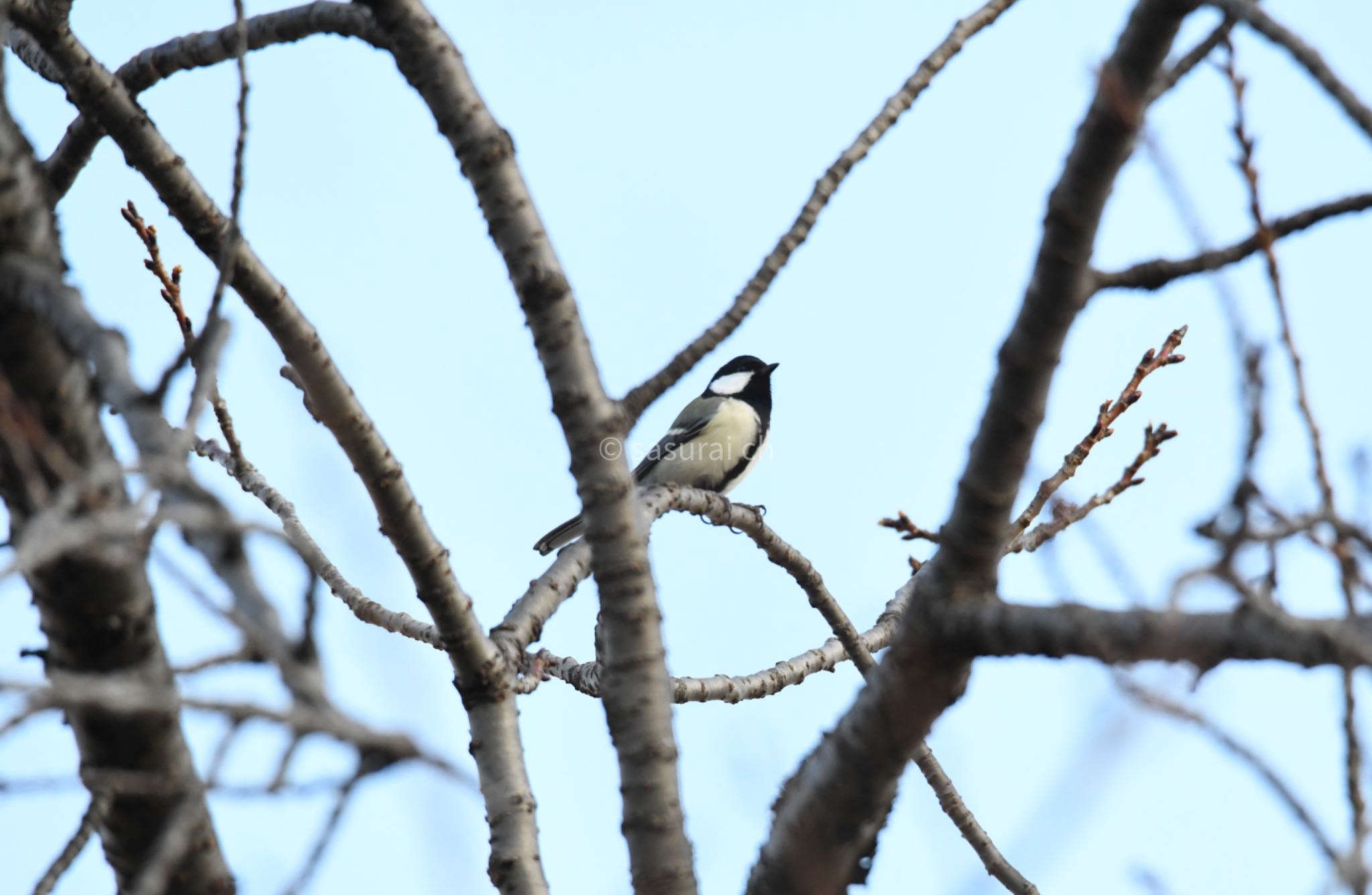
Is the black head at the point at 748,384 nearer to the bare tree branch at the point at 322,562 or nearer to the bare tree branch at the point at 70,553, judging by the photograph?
the bare tree branch at the point at 322,562

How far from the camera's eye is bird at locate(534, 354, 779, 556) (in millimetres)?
8711

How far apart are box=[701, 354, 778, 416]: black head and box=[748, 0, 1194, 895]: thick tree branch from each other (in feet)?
23.8

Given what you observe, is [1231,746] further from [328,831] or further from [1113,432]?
[1113,432]

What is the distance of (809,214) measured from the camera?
259cm

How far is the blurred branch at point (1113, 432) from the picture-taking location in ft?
13.9

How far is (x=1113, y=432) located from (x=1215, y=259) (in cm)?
279

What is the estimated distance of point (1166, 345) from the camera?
14.0ft

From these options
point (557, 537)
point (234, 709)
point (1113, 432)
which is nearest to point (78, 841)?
point (234, 709)

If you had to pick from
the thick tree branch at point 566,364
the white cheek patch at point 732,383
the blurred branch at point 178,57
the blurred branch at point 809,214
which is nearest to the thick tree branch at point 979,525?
the thick tree branch at point 566,364

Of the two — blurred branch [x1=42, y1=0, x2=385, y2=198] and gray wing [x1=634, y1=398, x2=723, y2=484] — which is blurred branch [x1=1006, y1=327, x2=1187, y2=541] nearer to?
blurred branch [x1=42, y1=0, x2=385, y2=198]

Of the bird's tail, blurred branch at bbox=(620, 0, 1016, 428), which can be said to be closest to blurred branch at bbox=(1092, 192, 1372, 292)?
blurred branch at bbox=(620, 0, 1016, 428)

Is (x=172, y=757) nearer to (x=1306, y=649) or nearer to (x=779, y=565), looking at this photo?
(x=1306, y=649)

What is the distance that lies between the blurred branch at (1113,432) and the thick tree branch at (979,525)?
2.35 metres

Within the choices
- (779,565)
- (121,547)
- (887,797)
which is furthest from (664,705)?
(779,565)
